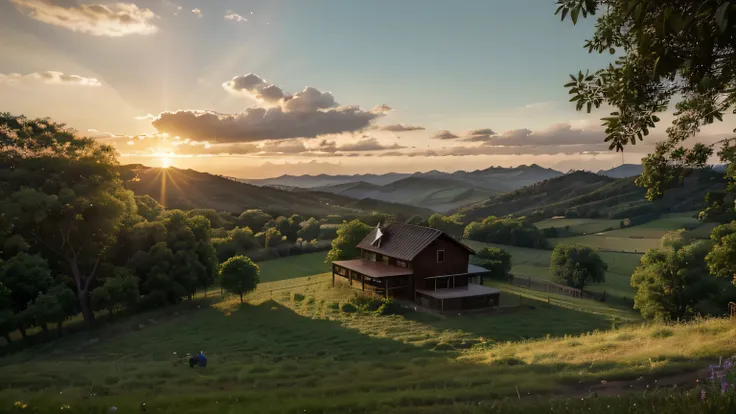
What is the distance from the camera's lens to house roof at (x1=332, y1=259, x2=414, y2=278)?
167 feet

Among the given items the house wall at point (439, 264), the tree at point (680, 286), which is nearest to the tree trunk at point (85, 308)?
the house wall at point (439, 264)

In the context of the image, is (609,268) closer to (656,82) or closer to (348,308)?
(348,308)

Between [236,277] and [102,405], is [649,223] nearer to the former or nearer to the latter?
Answer: [236,277]

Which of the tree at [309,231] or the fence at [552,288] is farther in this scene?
the tree at [309,231]

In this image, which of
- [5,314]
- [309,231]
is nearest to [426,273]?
[5,314]

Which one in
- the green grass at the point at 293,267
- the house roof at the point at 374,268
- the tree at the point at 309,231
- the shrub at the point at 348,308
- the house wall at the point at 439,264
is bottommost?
the green grass at the point at 293,267

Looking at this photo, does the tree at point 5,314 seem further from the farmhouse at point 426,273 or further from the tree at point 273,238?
the tree at point 273,238

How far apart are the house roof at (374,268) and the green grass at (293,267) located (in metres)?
19.7

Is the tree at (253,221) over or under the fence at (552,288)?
over

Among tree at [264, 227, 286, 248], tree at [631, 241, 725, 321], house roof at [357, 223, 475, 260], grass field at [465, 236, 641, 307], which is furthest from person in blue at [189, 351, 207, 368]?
tree at [264, 227, 286, 248]

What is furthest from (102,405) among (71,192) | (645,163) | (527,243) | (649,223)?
(649,223)

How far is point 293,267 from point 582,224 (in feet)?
306

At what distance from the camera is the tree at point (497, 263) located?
7238 centimetres

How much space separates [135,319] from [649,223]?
428 ft
